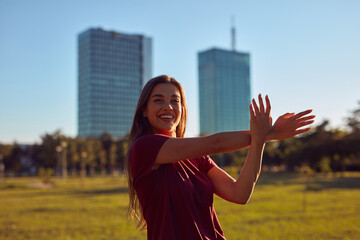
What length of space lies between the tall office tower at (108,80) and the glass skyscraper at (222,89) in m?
25.4

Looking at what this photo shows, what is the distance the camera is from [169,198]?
5.82 feet

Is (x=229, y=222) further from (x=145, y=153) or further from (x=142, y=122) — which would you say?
(x=145, y=153)

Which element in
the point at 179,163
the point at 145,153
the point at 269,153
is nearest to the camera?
the point at 145,153

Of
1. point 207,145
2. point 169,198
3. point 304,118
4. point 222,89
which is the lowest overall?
point 169,198

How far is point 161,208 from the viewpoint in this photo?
5.87ft

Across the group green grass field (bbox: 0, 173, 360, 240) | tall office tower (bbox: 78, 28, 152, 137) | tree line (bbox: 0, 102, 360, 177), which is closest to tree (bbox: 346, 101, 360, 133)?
tree line (bbox: 0, 102, 360, 177)

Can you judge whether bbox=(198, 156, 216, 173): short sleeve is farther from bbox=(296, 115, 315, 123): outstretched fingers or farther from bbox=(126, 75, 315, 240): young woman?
bbox=(296, 115, 315, 123): outstretched fingers

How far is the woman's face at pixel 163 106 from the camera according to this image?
1978 millimetres

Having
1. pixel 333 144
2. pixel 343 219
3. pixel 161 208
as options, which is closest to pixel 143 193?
pixel 161 208

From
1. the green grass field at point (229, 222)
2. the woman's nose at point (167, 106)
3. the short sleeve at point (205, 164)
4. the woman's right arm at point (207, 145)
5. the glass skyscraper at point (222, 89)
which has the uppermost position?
the glass skyscraper at point (222, 89)

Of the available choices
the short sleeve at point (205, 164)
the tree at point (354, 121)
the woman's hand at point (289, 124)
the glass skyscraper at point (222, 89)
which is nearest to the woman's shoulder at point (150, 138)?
the short sleeve at point (205, 164)

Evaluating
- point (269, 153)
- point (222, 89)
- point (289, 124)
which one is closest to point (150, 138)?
point (289, 124)

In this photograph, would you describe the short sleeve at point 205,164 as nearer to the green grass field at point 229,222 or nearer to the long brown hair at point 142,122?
the long brown hair at point 142,122

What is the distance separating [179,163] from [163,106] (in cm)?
30
